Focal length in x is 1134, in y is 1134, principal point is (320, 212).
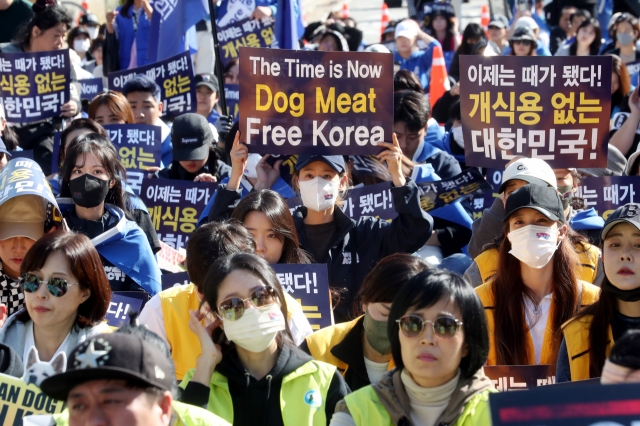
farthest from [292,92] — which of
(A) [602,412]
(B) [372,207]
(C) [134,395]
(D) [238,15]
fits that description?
(D) [238,15]

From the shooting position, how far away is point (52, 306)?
5051 millimetres

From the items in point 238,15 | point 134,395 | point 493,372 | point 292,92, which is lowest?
point 493,372

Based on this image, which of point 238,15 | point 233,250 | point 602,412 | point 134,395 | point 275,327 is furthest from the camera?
point 238,15

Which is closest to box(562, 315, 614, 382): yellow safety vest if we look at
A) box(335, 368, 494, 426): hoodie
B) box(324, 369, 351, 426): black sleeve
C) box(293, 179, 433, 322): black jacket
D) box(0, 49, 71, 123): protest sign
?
box(335, 368, 494, 426): hoodie

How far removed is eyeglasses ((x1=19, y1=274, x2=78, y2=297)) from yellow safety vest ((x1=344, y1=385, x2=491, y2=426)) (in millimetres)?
1651

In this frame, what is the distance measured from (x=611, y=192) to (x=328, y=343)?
314 cm

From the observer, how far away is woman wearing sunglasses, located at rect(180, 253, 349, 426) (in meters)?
4.46

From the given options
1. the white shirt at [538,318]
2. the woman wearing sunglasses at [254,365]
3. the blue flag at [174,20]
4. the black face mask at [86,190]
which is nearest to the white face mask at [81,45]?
the blue flag at [174,20]

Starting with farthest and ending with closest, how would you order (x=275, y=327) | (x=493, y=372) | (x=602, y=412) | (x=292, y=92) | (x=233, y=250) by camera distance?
(x=292, y=92), (x=233, y=250), (x=493, y=372), (x=275, y=327), (x=602, y=412)

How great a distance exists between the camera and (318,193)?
6.79 m

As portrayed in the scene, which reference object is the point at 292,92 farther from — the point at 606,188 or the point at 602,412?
the point at 602,412

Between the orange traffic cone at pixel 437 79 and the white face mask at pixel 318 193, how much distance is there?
6.28 metres

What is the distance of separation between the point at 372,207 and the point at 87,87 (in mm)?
6060

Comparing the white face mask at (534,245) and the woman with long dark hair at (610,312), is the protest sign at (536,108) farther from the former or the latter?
the woman with long dark hair at (610,312)
